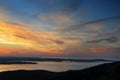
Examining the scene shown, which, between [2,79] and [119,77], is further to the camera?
[2,79]

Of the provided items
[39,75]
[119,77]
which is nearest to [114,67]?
[119,77]

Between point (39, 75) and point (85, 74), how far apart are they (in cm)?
958

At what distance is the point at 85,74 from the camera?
77.8ft

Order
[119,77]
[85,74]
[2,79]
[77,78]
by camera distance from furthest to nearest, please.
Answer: [2,79], [85,74], [77,78], [119,77]

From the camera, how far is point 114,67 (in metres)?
24.2

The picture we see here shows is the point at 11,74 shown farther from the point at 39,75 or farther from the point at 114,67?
the point at 114,67

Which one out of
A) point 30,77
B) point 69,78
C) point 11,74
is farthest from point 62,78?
point 11,74

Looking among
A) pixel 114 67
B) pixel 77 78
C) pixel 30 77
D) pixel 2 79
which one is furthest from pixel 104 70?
pixel 2 79

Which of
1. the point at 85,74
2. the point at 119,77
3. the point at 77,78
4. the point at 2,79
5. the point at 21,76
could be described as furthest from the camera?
the point at 21,76

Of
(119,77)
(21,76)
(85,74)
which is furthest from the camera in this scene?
(21,76)

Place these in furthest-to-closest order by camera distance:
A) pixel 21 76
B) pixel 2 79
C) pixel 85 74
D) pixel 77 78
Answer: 1. pixel 21 76
2. pixel 2 79
3. pixel 85 74
4. pixel 77 78

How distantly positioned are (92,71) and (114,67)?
7.84ft

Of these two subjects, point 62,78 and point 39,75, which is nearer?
point 62,78

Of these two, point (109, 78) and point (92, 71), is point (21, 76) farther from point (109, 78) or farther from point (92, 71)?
point (109, 78)
